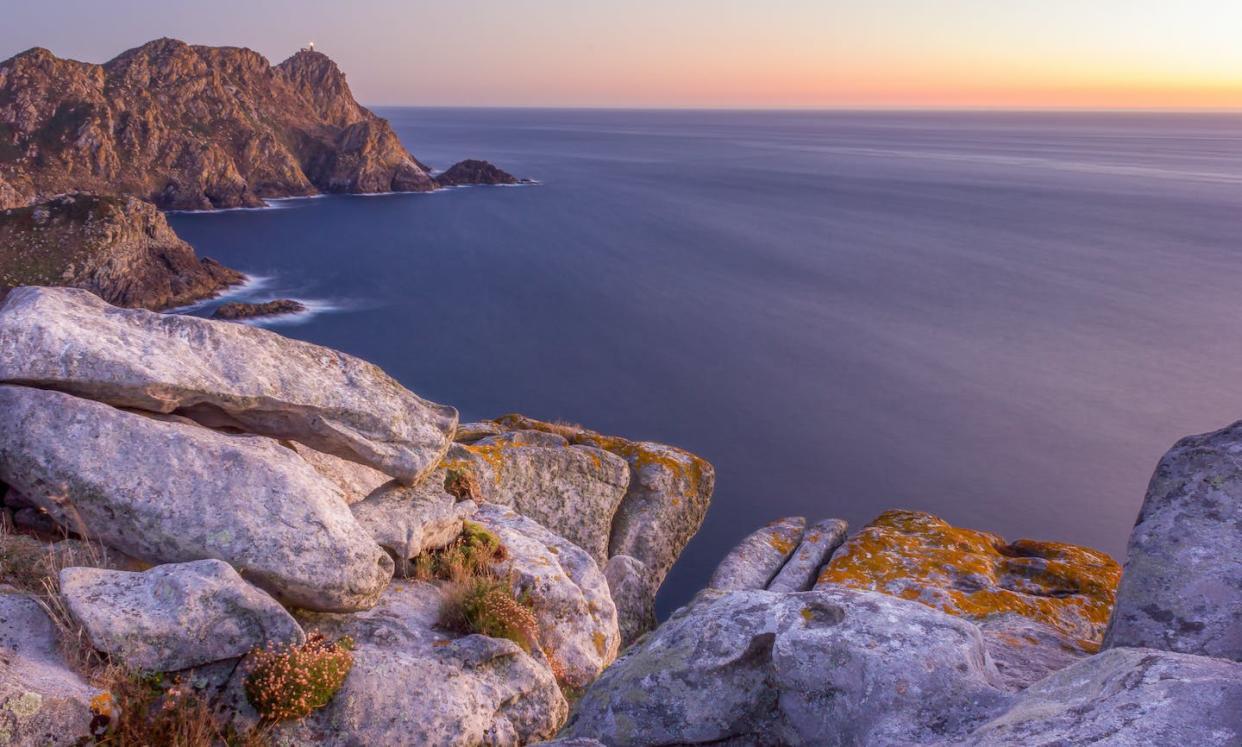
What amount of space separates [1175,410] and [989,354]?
1266 cm

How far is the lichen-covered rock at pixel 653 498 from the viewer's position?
18.8 metres

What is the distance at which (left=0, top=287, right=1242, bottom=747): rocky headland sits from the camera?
546 cm

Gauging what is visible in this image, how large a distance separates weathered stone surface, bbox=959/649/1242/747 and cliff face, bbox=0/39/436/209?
89878 mm

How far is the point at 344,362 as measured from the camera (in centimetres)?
1159

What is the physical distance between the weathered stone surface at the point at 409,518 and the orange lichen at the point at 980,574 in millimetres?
7677

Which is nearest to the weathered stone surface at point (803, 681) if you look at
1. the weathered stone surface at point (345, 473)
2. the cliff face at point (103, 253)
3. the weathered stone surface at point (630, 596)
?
the weathered stone surface at point (345, 473)

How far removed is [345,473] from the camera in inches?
440

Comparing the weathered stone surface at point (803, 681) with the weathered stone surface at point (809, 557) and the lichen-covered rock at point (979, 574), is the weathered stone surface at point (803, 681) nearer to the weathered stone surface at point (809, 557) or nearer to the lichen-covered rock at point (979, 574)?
the lichen-covered rock at point (979, 574)

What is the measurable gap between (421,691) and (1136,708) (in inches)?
258

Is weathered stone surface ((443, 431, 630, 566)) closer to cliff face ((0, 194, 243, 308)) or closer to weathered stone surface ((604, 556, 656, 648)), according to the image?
weathered stone surface ((604, 556, 656, 648))

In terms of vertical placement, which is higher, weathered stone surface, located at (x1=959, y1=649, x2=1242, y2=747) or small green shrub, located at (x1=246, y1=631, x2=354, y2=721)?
weathered stone surface, located at (x1=959, y1=649, x2=1242, y2=747)

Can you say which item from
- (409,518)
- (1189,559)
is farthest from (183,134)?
Result: (1189,559)

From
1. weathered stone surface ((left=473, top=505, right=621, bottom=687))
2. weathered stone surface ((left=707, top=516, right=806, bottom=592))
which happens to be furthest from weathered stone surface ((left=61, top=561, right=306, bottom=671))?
weathered stone surface ((left=707, top=516, right=806, bottom=592))

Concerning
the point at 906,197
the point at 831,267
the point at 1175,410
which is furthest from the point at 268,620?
the point at 906,197
